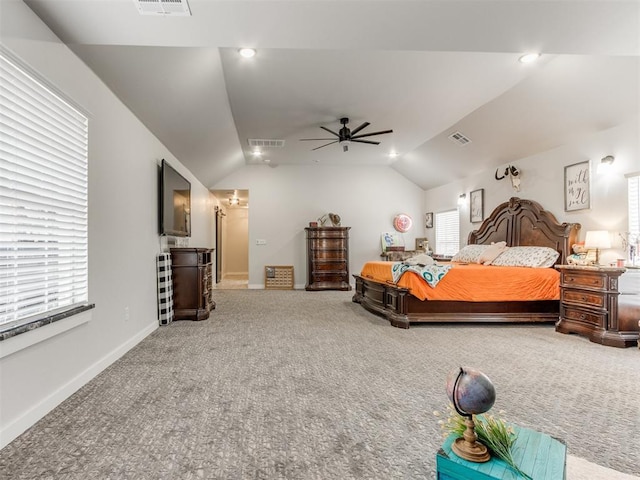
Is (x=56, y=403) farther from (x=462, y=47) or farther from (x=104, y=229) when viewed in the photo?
(x=462, y=47)

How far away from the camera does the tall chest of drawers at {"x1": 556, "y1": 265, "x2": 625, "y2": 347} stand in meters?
3.40

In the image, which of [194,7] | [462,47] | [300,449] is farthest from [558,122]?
[300,449]

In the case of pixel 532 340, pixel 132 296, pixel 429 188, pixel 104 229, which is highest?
pixel 429 188

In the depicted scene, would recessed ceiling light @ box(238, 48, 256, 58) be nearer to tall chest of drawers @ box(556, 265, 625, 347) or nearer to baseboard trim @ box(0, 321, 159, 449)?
baseboard trim @ box(0, 321, 159, 449)

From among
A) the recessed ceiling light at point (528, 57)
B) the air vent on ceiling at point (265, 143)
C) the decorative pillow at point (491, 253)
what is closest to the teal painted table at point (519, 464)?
the recessed ceiling light at point (528, 57)

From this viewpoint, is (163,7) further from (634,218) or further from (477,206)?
(477,206)

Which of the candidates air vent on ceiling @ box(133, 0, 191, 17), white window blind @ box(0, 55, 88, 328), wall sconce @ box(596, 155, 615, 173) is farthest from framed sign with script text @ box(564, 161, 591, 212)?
white window blind @ box(0, 55, 88, 328)

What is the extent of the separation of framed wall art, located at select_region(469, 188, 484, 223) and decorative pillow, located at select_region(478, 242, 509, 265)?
3.68 ft

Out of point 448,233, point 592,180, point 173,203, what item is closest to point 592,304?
point 592,180

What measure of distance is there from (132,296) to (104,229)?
3.00 ft

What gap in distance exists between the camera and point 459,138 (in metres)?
5.68

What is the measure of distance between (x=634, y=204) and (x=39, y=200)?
5338mm

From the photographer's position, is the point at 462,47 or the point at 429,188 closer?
the point at 462,47

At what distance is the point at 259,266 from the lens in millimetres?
8039
